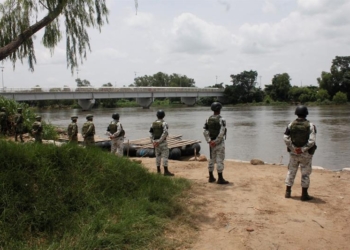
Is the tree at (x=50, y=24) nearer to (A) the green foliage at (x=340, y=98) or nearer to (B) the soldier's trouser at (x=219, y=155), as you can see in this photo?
(B) the soldier's trouser at (x=219, y=155)

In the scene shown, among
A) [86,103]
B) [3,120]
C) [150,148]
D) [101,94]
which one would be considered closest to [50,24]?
[150,148]

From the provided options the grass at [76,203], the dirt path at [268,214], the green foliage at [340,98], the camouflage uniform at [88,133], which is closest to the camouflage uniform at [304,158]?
the dirt path at [268,214]

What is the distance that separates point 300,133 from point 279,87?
80637mm

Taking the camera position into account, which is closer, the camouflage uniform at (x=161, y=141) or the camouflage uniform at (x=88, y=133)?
the camouflage uniform at (x=161, y=141)

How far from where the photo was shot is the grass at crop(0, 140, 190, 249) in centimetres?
429

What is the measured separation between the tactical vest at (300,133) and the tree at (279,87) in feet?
263

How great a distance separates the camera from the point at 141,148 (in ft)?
51.8

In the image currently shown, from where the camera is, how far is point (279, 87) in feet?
274

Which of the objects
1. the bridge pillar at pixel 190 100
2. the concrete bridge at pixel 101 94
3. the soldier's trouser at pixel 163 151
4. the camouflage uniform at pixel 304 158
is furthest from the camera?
the bridge pillar at pixel 190 100

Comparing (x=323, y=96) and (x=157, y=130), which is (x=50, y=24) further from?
(x=323, y=96)

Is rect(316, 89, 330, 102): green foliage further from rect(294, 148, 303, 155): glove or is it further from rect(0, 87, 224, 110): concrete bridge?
rect(294, 148, 303, 155): glove

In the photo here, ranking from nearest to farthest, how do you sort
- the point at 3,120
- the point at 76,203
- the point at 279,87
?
1. the point at 76,203
2. the point at 3,120
3. the point at 279,87

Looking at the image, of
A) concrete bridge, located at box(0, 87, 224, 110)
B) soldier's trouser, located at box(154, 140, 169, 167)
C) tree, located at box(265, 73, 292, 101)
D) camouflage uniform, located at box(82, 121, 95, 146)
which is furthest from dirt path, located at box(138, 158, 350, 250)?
tree, located at box(265, 73, 292, 101)

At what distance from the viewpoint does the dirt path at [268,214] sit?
4.98 meters
